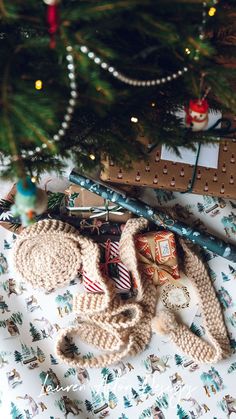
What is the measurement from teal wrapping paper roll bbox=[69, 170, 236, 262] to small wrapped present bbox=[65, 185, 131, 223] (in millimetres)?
37

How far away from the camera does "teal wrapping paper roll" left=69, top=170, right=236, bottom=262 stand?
118 centimetres

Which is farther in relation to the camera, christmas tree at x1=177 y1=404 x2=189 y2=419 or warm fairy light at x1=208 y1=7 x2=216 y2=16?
christmas tree at x1=177 y1=404 x2=189 y2=419

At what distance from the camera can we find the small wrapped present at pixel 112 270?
3.93 feet

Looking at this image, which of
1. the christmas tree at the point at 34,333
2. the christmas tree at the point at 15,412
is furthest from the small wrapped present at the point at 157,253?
the christmas tree at the point at 15,412

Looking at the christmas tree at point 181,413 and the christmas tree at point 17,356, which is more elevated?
the christmas tree at point 17,356

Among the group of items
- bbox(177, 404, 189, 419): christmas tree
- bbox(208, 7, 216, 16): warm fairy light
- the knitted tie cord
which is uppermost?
bbox(208, 7, 216, 16): warm fairy light

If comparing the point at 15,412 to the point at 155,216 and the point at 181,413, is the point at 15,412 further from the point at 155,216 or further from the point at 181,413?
the point at 155,216

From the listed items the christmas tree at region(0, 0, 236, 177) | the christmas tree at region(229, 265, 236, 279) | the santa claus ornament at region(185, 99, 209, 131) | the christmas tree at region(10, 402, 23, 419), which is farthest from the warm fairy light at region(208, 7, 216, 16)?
the christmas tree at region(10, 402, 23, 419)

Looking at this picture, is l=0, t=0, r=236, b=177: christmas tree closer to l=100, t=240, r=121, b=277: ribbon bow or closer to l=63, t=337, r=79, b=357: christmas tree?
l=100, t=240, r=121, b=277: ribbon bow

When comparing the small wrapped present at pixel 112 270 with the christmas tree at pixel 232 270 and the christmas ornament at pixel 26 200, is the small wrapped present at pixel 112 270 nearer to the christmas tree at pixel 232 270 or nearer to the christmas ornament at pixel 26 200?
the christmas tree at pixel 232 270

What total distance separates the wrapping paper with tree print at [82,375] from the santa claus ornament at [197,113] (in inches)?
19.7

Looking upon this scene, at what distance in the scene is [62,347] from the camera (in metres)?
1.20

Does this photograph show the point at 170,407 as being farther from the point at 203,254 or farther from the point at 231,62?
the point at 231,62

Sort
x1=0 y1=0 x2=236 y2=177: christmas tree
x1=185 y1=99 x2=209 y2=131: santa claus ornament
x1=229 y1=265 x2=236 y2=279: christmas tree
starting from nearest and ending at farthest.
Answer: x1=0 y1=0 x2=236 y2=177: christmas tree
x1=185 y1=99 x2=209 y2=131: santa claus ornament
x1=229 y1=265 x2=236 y2=279: christmas tree
